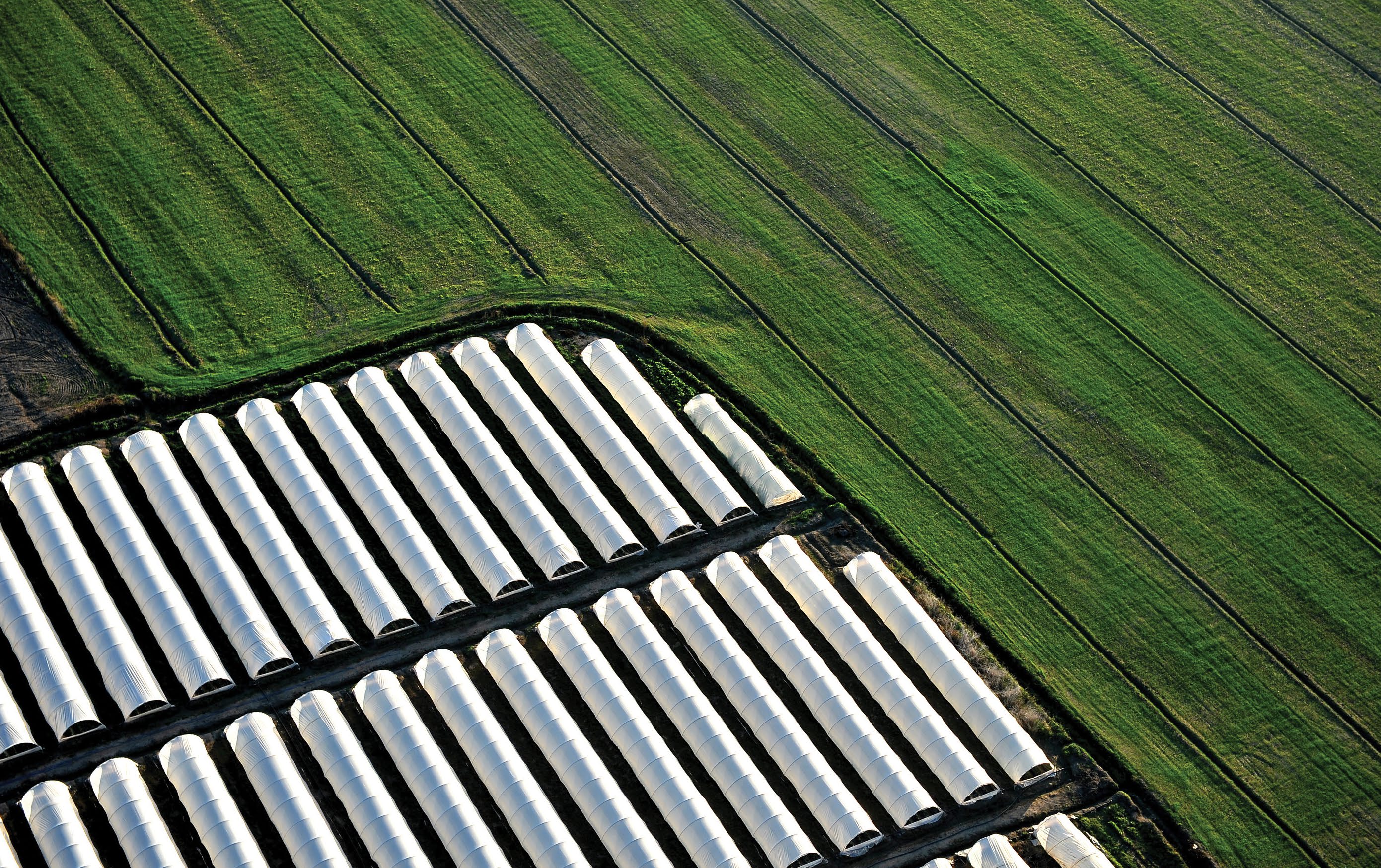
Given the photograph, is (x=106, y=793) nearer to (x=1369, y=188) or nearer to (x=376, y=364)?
(x=376, y=364)

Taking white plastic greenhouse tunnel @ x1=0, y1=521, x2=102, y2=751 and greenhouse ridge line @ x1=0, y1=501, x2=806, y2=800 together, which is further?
greenhouse ridge line @ x1=0, y1=501, x2=806, y2=800

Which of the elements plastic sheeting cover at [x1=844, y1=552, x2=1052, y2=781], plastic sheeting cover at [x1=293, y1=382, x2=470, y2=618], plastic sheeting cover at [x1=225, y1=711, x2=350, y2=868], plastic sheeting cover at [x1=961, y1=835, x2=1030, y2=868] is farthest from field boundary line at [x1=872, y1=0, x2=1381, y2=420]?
plastic sheeting cover at [x1=225, y1=711, x2=350, y2=868]

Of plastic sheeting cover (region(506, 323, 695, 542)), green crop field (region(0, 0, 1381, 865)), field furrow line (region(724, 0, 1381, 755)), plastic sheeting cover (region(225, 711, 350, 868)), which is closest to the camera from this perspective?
plastic sheeting cover (region(225, 711, 350, 868))

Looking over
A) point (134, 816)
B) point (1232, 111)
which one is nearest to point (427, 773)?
point (134, 816)

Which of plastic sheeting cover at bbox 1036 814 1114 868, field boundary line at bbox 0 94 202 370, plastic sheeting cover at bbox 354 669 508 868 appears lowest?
plastic sheeting cover at bbox 1036 814 1114 868

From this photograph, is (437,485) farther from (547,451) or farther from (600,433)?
(600,433)

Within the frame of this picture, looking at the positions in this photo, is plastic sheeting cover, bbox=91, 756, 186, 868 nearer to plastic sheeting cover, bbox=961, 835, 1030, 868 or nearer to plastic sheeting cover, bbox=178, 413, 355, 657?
plastic sheeting cover, bbox=178, 413, 355, 657

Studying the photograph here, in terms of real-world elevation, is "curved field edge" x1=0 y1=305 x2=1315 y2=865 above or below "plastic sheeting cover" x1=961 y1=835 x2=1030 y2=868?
above
